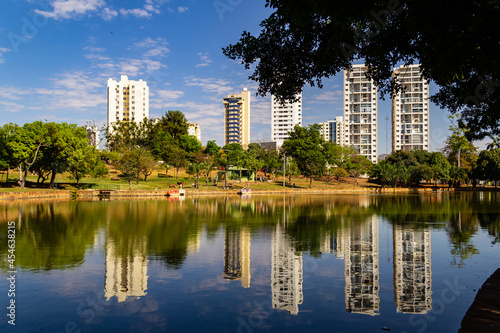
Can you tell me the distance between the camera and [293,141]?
88188 millimetres

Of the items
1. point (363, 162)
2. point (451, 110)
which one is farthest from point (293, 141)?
point (451, 110)

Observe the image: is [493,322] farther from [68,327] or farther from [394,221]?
[394,221]

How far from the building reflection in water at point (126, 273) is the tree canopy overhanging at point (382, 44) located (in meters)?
7.96

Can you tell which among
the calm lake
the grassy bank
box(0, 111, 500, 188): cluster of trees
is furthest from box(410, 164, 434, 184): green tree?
the calm lake

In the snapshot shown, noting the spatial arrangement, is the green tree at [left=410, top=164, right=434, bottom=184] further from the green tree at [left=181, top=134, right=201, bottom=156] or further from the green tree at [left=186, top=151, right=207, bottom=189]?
the green tree at [left=181, top=134, right=201, bottom=156]

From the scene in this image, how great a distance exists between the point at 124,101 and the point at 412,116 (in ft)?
421

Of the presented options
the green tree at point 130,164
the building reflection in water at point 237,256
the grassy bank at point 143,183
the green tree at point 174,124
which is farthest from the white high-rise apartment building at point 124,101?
the building reflection in water at point 237,256

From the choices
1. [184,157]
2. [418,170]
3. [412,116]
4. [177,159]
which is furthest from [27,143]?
[412,116]

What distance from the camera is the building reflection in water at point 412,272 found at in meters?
9.39

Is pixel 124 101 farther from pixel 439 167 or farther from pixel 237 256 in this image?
pixel 237 256

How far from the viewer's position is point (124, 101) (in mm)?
169250

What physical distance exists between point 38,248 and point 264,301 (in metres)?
11.8

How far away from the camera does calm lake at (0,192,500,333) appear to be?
27.3ft

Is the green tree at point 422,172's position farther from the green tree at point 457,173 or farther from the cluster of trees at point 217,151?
the cluster of trees at point 217,151
